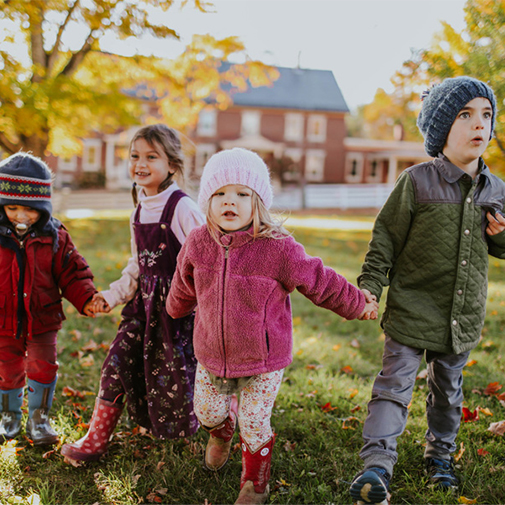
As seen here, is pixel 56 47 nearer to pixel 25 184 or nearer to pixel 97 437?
pixel 25 184

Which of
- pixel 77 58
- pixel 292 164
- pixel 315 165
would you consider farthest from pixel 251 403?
pixel 315 165

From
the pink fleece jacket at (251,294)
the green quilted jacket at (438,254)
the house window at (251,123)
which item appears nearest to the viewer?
the pink fleece jacket at (251,294)

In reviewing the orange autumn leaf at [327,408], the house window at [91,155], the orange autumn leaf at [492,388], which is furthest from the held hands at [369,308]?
the house window at [91,155]

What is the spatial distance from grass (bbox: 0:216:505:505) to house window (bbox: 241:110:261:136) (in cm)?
3008

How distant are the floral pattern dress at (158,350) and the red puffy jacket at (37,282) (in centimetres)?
39

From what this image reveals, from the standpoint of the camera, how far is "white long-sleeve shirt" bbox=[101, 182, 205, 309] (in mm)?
3078

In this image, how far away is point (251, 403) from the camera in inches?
103

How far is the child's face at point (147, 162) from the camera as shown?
3.18 metres

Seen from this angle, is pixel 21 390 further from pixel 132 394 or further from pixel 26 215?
pixel 26 215

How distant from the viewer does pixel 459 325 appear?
8.93 ft

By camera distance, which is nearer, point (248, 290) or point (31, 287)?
point (248, 290)

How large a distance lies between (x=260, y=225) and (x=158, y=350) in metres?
1.05

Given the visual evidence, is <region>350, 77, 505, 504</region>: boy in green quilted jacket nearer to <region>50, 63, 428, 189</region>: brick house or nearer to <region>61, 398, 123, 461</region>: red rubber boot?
<region>61, 398, 123, 461</region>: red rubber boot

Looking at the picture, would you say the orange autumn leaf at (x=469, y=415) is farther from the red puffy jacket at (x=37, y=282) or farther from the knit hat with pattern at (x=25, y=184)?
the knit hat with pattern at (x=25, y=184)
